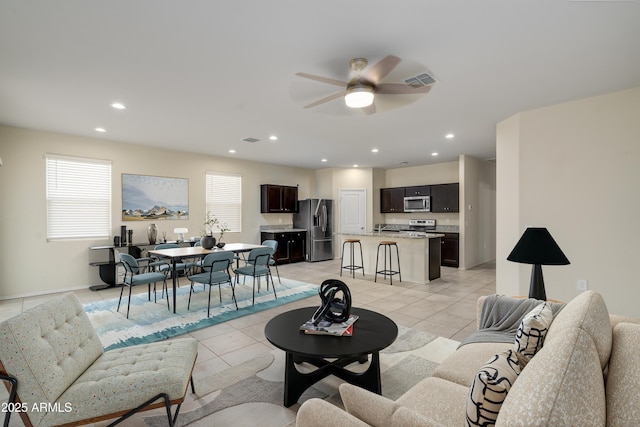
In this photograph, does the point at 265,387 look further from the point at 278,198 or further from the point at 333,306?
the point at 278,198

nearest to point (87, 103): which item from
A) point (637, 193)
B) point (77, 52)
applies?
point (77, 52)

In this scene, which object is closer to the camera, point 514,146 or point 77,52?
point 77,52

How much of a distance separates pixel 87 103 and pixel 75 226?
267 cm

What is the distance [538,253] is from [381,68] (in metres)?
1.94

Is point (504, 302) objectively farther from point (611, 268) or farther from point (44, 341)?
point (44, 341)

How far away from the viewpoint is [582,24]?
224 centimetres

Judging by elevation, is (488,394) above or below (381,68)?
below

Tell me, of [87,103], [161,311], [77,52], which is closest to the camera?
[77,52]

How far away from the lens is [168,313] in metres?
4.10

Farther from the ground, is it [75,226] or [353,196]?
[353,196]

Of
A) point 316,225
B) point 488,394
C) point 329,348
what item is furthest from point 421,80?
point 316,225

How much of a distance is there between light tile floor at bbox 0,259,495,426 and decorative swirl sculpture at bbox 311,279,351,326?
791 millimetres

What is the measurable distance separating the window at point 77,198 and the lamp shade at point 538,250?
21.0 feet

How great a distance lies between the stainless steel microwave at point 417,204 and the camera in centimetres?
812
